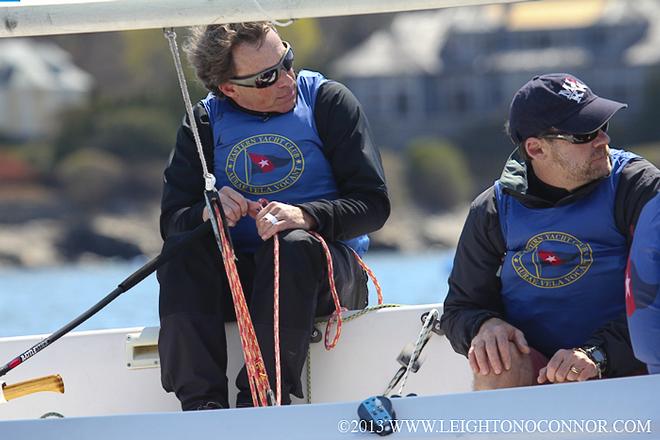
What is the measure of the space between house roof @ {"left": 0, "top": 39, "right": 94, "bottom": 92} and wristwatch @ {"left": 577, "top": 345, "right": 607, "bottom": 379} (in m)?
39.5

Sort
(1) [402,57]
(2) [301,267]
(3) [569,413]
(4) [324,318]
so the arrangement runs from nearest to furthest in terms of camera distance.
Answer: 1. (3) [569,413]
2. (2) [301,267]
3. (4) [324,318]
4. (1) [402,57]

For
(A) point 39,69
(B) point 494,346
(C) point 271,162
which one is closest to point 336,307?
(C) point 271,162

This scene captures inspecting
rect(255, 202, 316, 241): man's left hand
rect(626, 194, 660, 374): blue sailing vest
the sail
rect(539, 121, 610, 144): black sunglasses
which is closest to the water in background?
rect(255, 202, 316, 241): man's left hand

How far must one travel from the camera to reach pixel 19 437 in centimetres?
272

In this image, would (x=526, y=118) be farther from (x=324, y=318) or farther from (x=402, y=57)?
(x=402, y=57)

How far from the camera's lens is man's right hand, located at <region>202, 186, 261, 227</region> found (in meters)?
3.36

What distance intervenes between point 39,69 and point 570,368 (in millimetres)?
41389

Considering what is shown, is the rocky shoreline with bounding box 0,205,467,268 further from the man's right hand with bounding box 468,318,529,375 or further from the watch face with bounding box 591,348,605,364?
the watch face with bounding box 591,348,605,364

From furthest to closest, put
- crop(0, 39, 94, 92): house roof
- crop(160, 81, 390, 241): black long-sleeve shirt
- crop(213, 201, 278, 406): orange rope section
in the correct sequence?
crop(0, 39, 94, 92): house roof
crop(160, 81, 390, 241): black long-sleeve shirt
crop(213, 201, 278, 406): orange rope section

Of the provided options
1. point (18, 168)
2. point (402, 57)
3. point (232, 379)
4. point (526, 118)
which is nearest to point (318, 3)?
point (526, 118)

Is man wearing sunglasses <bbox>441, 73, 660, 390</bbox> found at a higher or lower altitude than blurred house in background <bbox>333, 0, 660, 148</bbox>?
lower

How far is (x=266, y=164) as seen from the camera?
351 centimetres

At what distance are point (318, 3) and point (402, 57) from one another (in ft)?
137

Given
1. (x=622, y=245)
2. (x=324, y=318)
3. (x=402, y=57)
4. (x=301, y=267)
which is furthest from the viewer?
(x=402, y=57)
